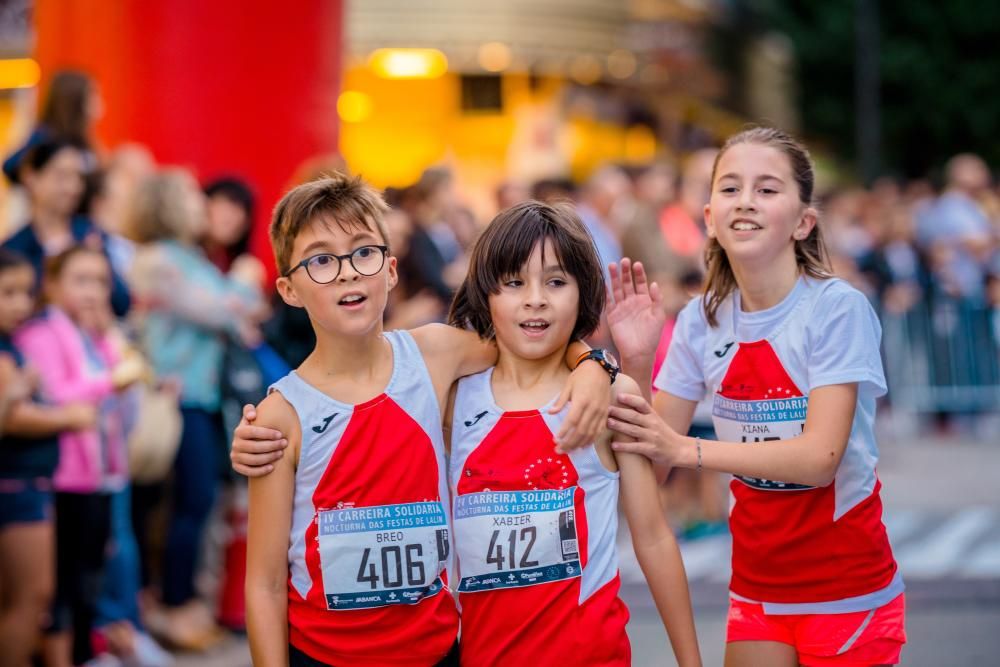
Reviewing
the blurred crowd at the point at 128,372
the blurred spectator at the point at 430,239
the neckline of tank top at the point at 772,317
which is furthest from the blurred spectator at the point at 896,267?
the neckline of tank top at the point at 772,317

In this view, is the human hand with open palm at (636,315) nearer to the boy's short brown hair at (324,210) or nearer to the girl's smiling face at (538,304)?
the girl's smiling face at (538,304)

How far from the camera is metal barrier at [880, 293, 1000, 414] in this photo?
14.9 m

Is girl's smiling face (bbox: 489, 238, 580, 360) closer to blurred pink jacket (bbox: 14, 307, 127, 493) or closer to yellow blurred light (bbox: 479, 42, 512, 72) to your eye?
blurred pink jacket (bbox: 14, 307, 127, 493)

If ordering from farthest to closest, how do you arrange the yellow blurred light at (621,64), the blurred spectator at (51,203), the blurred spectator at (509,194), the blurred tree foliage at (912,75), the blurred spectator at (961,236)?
1. the blurred tree foliage at (912,75)
2. the yellow blurred light at (621,64)
3. the blurred spectator at (961,236)
4. the blurred spectator at (509,194)
5. the blurred spectator at (51,203)

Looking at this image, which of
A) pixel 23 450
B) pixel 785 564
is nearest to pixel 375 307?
pixel 785 564

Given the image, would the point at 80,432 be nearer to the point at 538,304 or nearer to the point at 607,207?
the point at 538,304

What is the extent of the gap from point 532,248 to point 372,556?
2.77 feet

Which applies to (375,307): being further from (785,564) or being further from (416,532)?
(785,564)

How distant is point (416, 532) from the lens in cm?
354

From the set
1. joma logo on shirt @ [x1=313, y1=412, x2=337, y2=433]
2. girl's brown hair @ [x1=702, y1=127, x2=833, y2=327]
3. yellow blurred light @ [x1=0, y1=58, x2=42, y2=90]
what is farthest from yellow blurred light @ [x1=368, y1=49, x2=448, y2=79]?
joma logo on shirt @ [x1=313, y1=412, x2=337, y2=433]

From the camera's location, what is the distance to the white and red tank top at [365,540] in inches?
138

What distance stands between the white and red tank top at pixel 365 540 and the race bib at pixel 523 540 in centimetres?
11

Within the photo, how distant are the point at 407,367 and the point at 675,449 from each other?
70cm

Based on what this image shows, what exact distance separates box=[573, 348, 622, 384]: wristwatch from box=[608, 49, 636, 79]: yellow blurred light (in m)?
18.9
